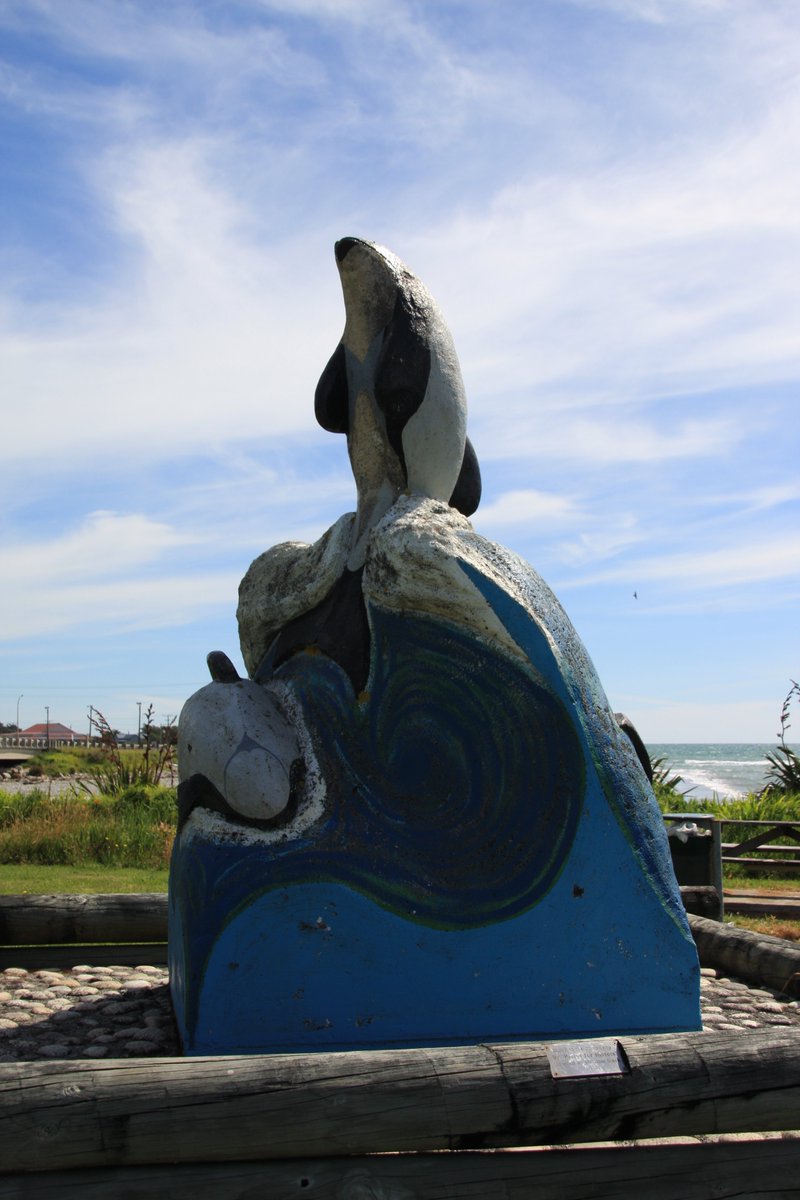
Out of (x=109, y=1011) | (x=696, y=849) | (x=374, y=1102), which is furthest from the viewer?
(x=696, y=849)

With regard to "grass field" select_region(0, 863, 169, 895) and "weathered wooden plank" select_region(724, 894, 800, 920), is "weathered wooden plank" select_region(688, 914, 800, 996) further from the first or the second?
"grass field" select_region(0, 863, 169, 895)

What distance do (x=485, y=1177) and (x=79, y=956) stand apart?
3653 mm

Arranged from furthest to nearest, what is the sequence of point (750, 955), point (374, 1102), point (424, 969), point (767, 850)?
point (767, 850)
point (750, 955)
point (424, 969)
point (374, 1102)

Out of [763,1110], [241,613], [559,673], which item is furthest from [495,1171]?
[241,613]

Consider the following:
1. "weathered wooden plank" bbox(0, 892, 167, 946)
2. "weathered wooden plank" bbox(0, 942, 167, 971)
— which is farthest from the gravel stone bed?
→ "weathered wooden plank" bbox(0, 892, 167, 946)

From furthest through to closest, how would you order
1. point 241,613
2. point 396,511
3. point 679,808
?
point 679,808, point 241,613, point 396,511

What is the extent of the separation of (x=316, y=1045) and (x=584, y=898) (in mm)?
1015

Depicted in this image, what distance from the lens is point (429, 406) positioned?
4570 millimetres

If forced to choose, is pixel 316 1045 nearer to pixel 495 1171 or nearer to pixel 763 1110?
pixel 495 1171

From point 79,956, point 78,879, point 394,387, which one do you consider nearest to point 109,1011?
point 79,956

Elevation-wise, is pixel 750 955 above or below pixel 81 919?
below

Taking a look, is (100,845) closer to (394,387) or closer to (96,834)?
(96,834)

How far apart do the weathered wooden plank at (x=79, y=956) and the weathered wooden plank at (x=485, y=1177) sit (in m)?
3.36

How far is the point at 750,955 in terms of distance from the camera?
5719 millimetres
